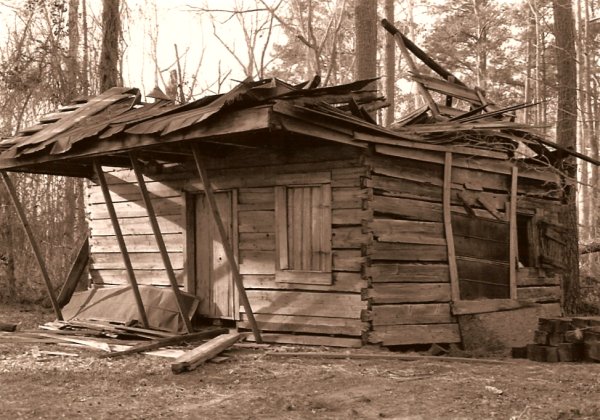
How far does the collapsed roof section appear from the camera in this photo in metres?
8.89

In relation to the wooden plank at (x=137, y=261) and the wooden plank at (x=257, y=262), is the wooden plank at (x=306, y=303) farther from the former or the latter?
the wooden plank at (x=137, y=261)

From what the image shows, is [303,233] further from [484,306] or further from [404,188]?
[484,306]

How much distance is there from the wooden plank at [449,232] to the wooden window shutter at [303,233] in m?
2.04

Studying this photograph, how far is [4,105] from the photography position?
61.9ft

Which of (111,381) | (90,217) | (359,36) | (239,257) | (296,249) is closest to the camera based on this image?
(111,381)

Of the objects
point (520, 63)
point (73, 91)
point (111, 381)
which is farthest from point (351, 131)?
point (520, 63)

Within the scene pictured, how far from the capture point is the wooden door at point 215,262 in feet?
37.8

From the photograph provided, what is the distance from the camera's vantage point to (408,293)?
35.0 feet

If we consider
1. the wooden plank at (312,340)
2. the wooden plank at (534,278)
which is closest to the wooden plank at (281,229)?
the wooden plank at (312,340)

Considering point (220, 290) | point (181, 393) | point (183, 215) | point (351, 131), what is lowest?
point (181, 393)

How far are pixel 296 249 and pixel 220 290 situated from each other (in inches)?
70.6

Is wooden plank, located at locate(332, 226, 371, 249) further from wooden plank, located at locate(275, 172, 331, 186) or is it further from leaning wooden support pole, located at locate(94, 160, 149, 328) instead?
leaning wooden support pole, located at locate(94, 160, 149, 328)

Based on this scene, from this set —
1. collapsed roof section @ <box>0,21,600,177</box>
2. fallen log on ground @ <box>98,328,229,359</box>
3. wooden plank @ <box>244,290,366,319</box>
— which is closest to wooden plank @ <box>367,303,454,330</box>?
wooden plank @ <box>244,290,366,319</box>

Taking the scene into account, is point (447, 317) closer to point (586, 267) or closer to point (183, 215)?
point (183, 215)
